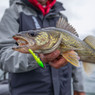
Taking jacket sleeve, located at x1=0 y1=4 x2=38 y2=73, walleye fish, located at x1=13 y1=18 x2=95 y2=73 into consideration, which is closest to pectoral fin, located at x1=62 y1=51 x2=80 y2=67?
walleye fish, located at x1=13 y1=18 x2=95 y2=73

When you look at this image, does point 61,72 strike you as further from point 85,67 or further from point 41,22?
point 41,22

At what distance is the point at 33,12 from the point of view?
9.10 feet

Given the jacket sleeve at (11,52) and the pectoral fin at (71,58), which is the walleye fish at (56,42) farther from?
the jacket sleeve at (11,52)

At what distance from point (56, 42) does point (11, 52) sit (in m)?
0.84

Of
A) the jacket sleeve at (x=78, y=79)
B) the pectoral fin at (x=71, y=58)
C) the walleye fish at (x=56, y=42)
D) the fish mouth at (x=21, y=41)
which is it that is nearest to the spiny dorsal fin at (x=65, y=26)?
the walleye fish at (x=56, y=42)

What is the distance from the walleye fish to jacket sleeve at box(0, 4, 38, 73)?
18.5 inches

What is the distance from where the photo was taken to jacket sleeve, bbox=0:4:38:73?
2215 millimetres

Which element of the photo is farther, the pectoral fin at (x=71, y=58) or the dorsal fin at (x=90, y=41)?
the dorsal fin at (x=90, y=41)

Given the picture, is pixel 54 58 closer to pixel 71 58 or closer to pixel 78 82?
pixel 71 58

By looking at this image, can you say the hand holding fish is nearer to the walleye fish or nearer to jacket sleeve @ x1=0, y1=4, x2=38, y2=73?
the walleye fish

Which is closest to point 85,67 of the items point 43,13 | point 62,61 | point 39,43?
point 62,61

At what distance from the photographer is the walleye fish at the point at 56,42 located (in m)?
1.80

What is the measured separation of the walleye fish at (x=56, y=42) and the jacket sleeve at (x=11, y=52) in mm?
471

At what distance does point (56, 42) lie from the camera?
1.95 metres
